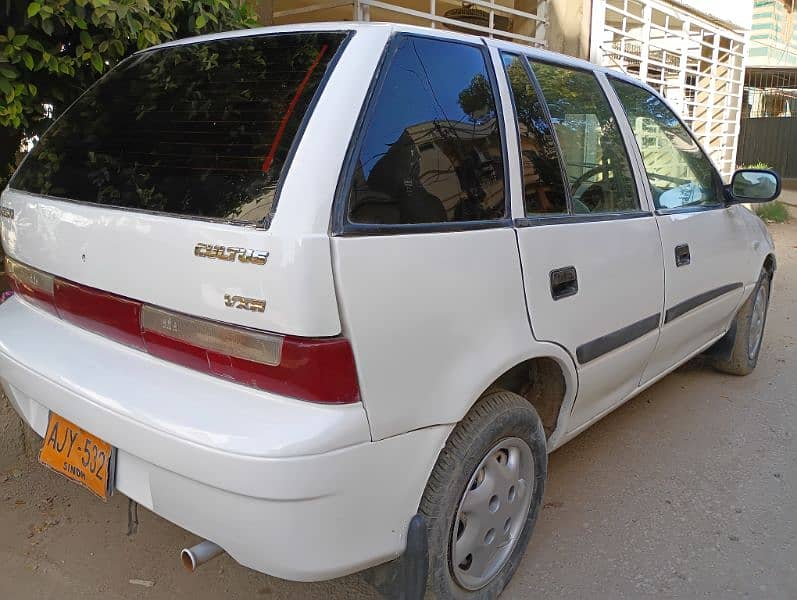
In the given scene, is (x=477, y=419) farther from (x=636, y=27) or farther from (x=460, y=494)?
(x=636, y=27)

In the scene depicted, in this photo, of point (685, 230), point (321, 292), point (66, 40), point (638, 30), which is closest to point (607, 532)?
point (685, 230)

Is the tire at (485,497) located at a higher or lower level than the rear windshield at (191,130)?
lower

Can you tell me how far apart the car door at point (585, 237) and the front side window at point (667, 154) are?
23cm

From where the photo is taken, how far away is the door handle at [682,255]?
3.05 meters

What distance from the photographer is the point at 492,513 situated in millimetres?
2197

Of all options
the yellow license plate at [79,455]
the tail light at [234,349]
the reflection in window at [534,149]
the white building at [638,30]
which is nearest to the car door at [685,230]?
the reflection in window at [534,149]

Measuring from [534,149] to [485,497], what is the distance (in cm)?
118

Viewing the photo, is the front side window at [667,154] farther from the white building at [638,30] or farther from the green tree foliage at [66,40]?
the white building at [638,30]

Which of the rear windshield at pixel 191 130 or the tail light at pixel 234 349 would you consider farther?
the rear windshield at pixel 191 130

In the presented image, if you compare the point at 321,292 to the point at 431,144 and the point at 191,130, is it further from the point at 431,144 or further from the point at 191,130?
the point at 191,130

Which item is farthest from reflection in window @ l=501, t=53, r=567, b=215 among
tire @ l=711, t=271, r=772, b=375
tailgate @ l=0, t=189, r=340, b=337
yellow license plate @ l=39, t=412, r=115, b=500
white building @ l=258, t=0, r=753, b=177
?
white building @ l=258, t=0, r=753, b=177

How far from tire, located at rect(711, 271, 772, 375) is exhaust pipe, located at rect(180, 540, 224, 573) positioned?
3.57 metres

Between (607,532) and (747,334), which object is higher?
(747,334)

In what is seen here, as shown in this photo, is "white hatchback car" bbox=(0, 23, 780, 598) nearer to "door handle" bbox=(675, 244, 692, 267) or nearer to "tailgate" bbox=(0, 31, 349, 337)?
"tailgate" bbox=(0, 31, 349, 337)
